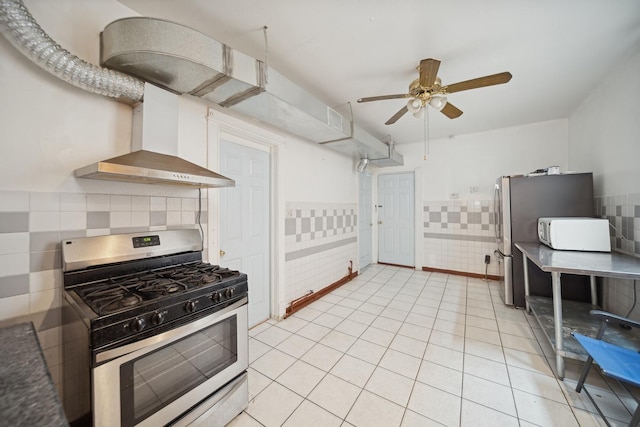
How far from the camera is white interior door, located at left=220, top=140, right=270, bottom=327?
2.39 meters

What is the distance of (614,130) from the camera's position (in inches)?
Answer: 94.1

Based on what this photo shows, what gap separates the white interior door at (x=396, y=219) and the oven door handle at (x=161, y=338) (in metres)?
4.24

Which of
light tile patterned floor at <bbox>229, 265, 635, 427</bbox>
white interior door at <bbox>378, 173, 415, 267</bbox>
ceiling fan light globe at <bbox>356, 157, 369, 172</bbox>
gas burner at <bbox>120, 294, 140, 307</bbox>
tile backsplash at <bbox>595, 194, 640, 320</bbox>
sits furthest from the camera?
white interior door at <bbox>378, 173, 415, 267</bbox>

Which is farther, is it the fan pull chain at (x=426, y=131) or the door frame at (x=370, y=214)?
the door frame at (x=370, y=214)

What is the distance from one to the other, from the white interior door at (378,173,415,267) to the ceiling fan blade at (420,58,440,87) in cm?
315

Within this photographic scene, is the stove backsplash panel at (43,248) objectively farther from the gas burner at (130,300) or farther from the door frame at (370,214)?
the door frame at (370,214)

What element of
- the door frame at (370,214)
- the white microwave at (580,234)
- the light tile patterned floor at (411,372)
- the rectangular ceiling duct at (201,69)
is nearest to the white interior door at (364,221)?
the door frame at (370,214)

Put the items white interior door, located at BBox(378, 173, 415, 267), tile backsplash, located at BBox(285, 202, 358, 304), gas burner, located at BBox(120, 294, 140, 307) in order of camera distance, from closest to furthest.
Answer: gas burner, located at BBox(120, 294, 140, 307), tile backsplash, located at BBox(285, 202, 358, 304), white interior door, located at BBox(378, 173, 415, 267)

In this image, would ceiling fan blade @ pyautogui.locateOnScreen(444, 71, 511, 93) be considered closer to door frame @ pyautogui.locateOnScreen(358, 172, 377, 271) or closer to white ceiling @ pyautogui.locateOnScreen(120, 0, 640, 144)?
white ceiling @ pyautogui.locateOnScreen(120, 0, 640, 144)

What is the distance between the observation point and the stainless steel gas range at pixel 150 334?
102 centimetres

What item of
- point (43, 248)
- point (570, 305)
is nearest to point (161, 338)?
point (43, 248)

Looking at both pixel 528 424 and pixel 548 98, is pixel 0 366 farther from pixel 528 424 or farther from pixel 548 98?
pixel 548 98

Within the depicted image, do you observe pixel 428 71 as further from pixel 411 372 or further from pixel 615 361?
pixel 411 372

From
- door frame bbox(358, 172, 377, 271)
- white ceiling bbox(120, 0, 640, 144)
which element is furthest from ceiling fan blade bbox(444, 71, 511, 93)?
door frame bbox(358, 172, 377, 271)
